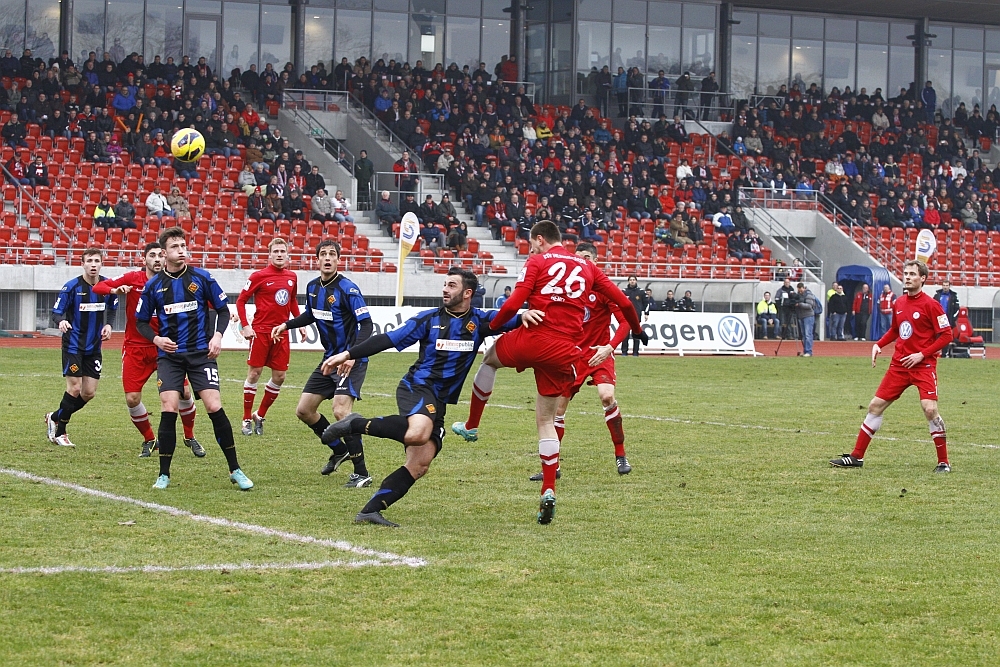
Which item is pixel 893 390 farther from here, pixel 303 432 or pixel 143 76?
pixel 143 76

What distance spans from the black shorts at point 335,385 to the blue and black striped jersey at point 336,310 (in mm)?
289

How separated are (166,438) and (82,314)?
362 centimetres

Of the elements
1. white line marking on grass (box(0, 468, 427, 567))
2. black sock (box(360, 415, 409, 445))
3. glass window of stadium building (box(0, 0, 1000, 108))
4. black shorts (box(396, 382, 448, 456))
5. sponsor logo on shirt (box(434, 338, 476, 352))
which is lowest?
white line marking on grass (box(0, 468, 427, 567))

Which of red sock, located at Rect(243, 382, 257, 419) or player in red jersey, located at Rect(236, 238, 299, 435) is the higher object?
player in red jersey, located at Rect(236, 238, 299, 435)

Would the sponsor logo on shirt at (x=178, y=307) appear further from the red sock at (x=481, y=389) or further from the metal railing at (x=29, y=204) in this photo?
the metal railing at (x=29, y=204)

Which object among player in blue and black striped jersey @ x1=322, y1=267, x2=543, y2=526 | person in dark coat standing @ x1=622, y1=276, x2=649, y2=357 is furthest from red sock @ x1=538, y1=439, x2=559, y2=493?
person in dark coat standing @ x1=622, y1=276, x2=649, y2=357

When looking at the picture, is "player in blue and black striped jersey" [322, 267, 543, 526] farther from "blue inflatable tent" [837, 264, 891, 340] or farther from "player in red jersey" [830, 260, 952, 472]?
"blue inflatable tent" [837, 264, 891, 340]

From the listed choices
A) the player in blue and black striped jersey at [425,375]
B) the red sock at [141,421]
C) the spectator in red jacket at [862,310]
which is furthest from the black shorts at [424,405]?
the spectator in red jacket at [862,310]

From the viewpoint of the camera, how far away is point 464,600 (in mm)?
7020

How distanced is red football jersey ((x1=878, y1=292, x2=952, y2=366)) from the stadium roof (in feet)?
136

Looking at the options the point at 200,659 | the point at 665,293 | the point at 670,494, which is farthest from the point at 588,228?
the point at 200,659

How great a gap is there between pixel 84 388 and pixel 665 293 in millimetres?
27391

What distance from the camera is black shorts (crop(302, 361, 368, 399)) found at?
474 inches

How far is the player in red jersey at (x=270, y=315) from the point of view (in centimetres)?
1547
